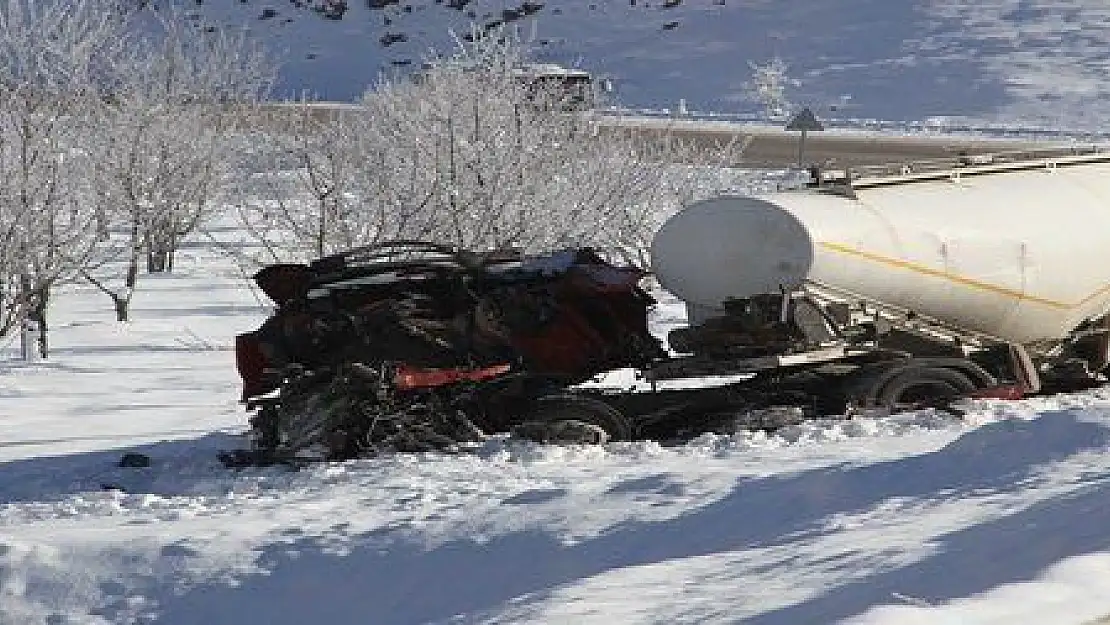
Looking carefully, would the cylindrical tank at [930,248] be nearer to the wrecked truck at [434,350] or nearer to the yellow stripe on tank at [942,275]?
the yellow stripe on tank at [942,275]

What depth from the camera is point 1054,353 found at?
13.5m

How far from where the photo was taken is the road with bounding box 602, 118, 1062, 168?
38.6m

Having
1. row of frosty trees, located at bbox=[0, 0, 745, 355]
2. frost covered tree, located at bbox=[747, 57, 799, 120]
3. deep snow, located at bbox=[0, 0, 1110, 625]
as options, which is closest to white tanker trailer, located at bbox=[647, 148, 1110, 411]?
deep snow, located at bbox=[0, 0, 1110, 625]

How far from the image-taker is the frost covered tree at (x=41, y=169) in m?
18.5

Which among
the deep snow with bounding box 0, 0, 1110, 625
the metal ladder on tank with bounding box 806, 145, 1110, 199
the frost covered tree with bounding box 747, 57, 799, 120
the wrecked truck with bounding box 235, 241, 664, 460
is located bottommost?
the deep snow with bounding box 0, 0, 1110, 625

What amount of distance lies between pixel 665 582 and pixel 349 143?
17.3 metres

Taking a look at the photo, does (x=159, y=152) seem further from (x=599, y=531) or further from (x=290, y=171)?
(x=599, y=531)

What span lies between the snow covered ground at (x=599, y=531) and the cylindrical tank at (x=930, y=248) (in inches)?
38.3

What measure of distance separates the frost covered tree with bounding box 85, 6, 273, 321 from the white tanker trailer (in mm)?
13675

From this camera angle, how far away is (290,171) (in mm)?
33375

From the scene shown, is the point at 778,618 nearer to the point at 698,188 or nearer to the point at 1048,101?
the point at 698,188

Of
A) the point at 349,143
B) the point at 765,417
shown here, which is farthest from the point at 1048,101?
the point at 765,417

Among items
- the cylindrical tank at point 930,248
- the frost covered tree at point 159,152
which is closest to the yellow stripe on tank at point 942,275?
the cylindrical tank at point 930,248

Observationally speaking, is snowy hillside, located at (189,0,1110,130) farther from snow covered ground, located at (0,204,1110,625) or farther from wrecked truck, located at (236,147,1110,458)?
snow covered ground, located at (0,204,1110,625)
